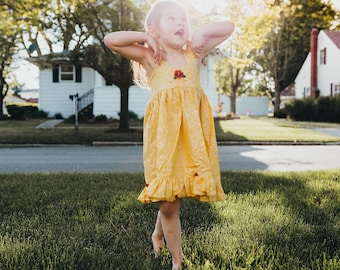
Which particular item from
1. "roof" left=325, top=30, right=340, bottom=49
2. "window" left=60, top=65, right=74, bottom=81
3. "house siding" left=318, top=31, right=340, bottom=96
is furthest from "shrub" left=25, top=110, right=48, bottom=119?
"roof" left=325, top=30, right=340, bottom=49

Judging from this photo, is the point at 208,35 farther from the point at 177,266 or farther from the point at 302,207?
the point at 302,207

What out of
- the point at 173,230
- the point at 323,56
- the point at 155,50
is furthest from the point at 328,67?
the point at 173,230

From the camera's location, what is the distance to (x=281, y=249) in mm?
3182

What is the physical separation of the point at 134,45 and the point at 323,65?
3409cm

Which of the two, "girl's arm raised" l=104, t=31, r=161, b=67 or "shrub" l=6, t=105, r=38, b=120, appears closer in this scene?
"girl's arm raised" l=104, t=31, r=161, b=67

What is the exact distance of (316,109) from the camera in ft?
102

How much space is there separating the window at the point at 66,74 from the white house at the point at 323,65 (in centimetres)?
1775

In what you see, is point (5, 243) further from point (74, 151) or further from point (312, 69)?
point (312, 69)

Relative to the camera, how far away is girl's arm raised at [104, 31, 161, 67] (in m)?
2.92

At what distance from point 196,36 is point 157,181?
102 cm

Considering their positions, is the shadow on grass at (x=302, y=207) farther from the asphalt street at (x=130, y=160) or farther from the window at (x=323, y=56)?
the window at (x=323, y=56)

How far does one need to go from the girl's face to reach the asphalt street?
5.62 metres

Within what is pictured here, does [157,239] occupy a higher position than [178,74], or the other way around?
[178,74]

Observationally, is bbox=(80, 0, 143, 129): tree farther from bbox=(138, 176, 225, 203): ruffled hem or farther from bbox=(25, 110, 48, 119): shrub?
bbox=(25, 110, 48, 119): shrub
